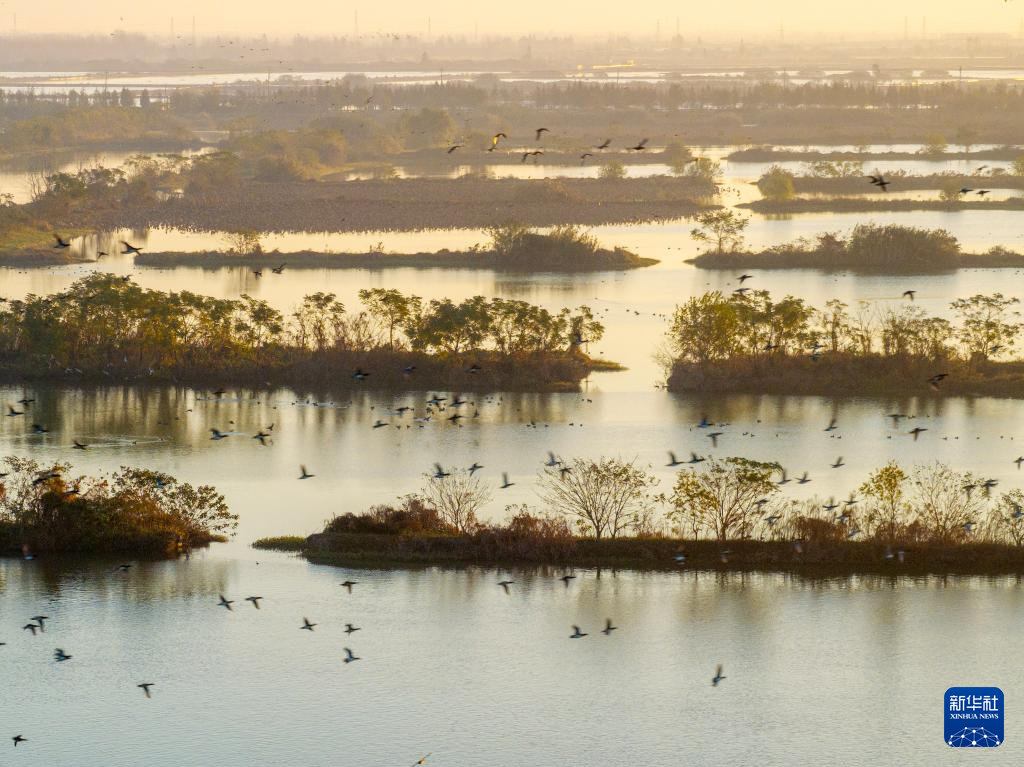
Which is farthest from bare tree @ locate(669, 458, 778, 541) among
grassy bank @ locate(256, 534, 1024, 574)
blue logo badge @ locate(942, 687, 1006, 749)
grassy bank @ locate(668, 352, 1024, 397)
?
grassy bank @ locate(668, 352, 1024, 397)

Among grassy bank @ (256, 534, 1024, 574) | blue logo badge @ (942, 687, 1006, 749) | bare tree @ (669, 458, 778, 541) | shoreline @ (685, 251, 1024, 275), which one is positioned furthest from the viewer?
shoreline @ (685, 251, 1024, 275)

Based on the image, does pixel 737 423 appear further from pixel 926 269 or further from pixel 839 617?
pixel 926 269

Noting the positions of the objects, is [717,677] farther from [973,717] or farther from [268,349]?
[268,349]

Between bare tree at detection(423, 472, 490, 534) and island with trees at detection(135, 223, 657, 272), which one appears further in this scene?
island with trees at detection(135, 223, 657, 272)

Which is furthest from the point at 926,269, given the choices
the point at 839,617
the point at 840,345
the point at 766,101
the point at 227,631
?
the point at 766,101

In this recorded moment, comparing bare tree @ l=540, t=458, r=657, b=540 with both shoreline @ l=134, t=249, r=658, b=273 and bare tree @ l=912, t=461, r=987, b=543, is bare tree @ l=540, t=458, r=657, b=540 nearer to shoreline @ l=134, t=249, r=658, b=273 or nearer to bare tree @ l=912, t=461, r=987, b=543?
bare tree @ l=912, t=461, r=987, b=543

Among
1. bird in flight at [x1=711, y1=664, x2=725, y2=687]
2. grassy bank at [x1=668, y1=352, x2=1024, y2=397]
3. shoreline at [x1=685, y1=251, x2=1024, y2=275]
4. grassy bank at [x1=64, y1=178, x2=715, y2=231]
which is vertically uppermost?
grassy bank at [x1=64, y1=178, x2=715, y2=231]

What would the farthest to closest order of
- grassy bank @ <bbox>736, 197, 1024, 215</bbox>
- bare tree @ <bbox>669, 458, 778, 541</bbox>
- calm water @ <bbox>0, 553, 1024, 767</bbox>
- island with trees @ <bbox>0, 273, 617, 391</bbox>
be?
grassy bank @ <bbox>736, 197, 1024, 215</bbox>, island with trees @ <bbox>0, 273, 617, 391</bbox>, bare tree @ <bbox>669, 458, 778, 541</bbox>, calm water @ <bbox>0, 553, 1024, 767</bbox>
